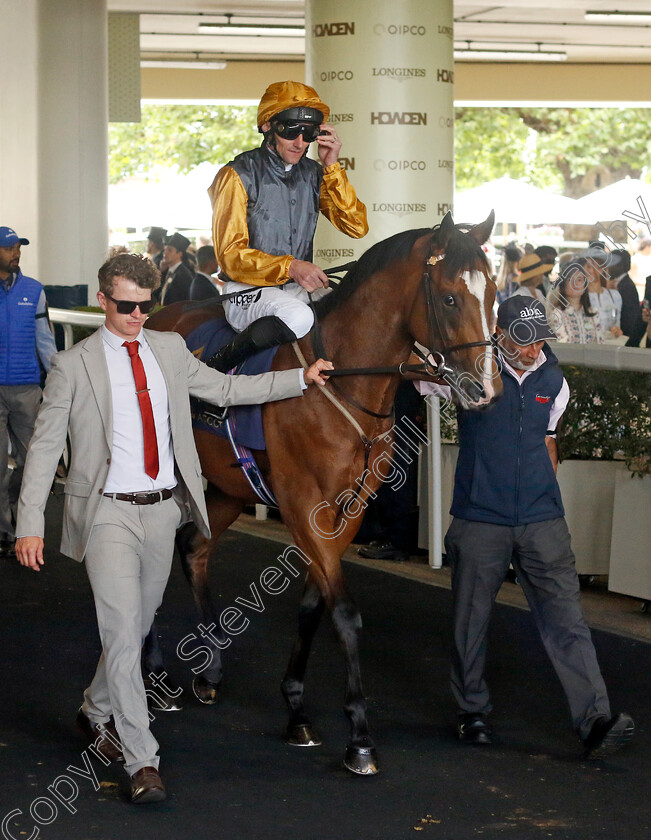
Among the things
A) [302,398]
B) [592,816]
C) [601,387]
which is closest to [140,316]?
[302,398]

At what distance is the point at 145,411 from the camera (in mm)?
3840

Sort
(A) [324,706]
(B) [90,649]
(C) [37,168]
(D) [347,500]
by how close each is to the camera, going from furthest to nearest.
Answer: (C) [37,168] < (B) [90,649] < (A) [324,706] < (D) [347,500]

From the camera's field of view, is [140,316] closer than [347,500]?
Yes

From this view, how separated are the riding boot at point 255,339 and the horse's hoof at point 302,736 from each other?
1.38 meters

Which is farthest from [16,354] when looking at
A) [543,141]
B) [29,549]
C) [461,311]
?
[543,141]

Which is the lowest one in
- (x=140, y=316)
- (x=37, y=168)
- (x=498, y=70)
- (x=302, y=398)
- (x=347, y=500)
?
(x=347, y=500)

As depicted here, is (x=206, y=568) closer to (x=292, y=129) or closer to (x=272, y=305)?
(x=272, y=305)

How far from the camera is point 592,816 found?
3.70 m

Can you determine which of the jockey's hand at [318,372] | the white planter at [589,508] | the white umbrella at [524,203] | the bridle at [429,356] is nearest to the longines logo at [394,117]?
the white planter at [589,508]

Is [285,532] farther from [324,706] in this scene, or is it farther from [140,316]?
[140,316]

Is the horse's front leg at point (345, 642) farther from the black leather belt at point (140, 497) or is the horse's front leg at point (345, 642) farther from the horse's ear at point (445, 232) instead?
the horse's ear at point (445, 232)

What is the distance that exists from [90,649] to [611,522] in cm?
289

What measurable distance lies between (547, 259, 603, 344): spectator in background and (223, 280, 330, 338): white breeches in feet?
12.9

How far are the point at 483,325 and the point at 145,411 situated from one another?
1.13m
